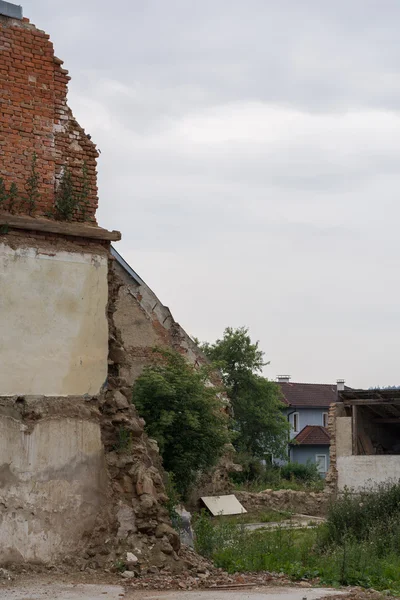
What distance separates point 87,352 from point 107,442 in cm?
120

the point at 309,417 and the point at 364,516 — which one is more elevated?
the point at 309,417

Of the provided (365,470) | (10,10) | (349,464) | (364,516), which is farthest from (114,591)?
(349,464)

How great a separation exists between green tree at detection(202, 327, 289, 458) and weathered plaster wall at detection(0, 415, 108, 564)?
94.6 ft

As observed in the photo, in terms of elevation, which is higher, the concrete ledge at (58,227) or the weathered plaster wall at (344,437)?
the concrete ledge at (58,227)

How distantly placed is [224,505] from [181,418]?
5610 mm

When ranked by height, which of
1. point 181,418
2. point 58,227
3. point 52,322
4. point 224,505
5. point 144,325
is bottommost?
point 224,505

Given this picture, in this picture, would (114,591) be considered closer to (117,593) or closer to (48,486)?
(117,593)

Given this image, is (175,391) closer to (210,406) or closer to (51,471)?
(210,406)

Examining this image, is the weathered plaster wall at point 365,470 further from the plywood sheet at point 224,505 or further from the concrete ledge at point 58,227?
the concrete ledge at point 58,227

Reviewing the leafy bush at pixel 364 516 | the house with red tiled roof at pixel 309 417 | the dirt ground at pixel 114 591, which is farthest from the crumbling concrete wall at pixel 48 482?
the house with red tiled roof at pixel 309 417

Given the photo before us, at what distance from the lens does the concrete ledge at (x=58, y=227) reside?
10602 mm

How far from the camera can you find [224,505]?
79.8 ft

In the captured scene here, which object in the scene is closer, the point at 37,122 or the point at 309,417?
the point at 37,122

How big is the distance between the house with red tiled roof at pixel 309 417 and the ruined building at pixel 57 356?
127 ft
